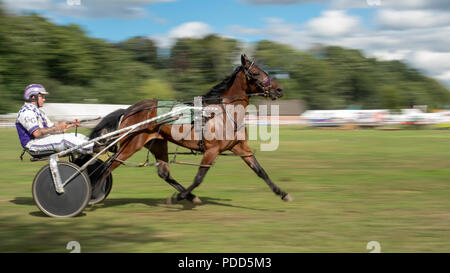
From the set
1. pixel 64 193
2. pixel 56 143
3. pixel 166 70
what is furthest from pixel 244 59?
pixel 166 70

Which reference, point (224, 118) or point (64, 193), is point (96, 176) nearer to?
point (64, 193)

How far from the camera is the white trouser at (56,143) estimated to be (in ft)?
23.9

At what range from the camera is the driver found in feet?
23.5

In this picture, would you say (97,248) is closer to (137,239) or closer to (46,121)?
(137,239)

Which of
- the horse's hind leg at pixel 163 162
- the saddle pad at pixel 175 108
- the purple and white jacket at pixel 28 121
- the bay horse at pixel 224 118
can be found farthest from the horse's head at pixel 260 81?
the purple and white jacket at pixel 28 121

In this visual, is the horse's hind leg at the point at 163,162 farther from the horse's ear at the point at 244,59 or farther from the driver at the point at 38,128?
the horse's ear at the point at 244,59

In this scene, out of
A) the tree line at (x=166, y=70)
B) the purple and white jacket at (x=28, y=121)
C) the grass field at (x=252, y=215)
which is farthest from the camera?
the tree line at (x=166, y=70)

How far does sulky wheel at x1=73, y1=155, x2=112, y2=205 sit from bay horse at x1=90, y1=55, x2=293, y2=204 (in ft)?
0.57

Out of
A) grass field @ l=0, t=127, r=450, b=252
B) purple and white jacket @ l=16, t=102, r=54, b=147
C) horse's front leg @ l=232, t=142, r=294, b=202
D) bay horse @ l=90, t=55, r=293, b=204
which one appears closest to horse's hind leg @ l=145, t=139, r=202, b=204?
bay horse @ l=90, t=55, r=293, b=204

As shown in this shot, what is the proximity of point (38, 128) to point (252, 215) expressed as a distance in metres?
3.27

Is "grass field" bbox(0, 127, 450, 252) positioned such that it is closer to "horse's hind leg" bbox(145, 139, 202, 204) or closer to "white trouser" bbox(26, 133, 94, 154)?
"horse's hind leg" bbox(145, 139, 202, 204)

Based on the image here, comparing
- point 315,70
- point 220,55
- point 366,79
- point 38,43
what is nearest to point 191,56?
point 220,55

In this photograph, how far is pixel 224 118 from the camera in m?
8.05

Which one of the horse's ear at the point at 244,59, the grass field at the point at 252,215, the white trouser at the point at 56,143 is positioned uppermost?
the horse's ear at the point at 244,59
